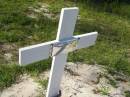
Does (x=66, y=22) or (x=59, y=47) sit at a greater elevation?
(x=66, y=22)

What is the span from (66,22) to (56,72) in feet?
1.99

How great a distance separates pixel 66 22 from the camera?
3244 millimetres

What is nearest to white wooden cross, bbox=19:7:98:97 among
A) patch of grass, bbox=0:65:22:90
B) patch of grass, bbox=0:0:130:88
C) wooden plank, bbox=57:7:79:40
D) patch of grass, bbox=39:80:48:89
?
wooden plank, bbox=57:7:79:40

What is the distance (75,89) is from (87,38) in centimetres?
85

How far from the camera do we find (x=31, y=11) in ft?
23.2

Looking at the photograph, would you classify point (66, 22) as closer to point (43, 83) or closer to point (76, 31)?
point (43, 83)

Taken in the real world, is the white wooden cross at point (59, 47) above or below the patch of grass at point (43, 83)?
above

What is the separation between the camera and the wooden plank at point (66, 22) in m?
3.17

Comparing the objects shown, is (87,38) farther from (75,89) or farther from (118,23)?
(118,23)

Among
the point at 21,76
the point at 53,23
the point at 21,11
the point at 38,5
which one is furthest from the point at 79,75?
the point at 38,5

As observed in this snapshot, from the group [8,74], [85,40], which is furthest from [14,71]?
[85,40]

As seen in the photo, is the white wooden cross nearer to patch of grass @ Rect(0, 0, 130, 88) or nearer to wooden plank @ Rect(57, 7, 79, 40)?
wooden plank @ Rect(57, 7, 79, 40)

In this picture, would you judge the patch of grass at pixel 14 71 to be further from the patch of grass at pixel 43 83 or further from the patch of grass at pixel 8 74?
the patch of grass at pixel 43 83

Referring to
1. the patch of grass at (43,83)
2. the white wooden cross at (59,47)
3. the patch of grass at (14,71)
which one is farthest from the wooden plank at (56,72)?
the patch of grass at (14,71)
